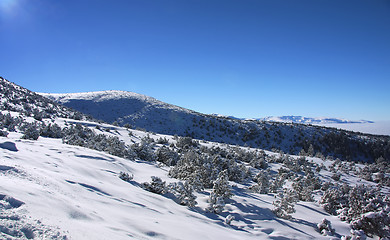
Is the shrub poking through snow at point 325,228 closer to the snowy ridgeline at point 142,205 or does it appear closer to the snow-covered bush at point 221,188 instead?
the snowy ridgeline at point 142,205

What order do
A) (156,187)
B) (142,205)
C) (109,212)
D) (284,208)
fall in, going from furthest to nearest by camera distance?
(284,208)
(156,187)
(142,205)
(109,212)

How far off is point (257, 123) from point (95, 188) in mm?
52108

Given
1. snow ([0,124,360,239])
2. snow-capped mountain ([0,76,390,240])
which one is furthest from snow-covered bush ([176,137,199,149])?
snow ([0,124,360,239])

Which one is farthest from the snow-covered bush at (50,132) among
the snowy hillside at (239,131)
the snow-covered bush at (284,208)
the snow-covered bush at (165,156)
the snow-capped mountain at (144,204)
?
the snowy hillside at (239,131)

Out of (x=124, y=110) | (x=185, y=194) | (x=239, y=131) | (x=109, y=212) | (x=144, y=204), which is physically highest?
(x=124, y=110)

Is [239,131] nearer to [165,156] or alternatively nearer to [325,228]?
[165,156]

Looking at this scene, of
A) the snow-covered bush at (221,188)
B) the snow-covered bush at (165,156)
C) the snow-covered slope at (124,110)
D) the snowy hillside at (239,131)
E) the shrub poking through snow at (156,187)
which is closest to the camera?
the shrub poking through snow at (156,187)

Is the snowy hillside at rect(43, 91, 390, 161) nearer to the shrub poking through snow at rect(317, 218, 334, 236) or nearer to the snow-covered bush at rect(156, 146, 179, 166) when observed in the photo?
the snow-covered bush at rect(156, 146, 179, 166)

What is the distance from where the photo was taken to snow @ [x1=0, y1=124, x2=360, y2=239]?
2514 mm

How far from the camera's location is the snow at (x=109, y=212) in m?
2.51

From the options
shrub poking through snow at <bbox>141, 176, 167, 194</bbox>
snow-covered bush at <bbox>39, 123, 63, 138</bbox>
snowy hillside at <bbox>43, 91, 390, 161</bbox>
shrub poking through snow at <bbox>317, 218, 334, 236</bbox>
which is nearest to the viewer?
shrub poking through snow at <bbox>317, 218, 334, 236</bbox>

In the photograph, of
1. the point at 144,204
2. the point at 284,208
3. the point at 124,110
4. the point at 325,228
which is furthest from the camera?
the point at 124,110

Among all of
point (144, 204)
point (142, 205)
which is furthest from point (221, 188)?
point (142, 205)

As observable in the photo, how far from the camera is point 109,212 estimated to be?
3471mm
